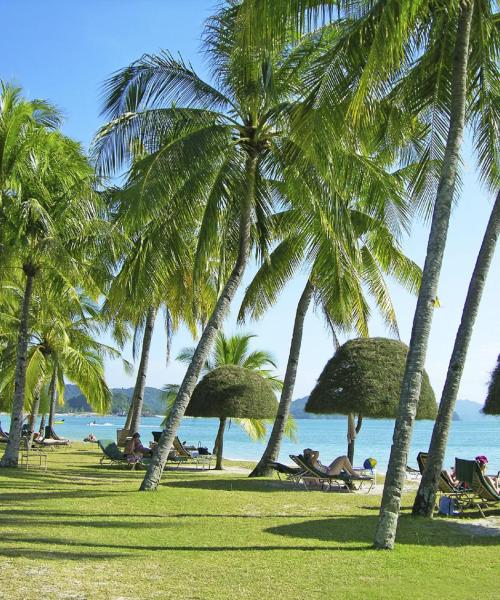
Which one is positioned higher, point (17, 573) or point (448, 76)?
point (448, 76)

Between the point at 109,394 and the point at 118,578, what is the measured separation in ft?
69.6

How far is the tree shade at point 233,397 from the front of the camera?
761 inches

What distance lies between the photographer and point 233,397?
1941cm

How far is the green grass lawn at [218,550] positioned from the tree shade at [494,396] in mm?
1797

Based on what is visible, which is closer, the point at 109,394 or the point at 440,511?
the point at 440,511

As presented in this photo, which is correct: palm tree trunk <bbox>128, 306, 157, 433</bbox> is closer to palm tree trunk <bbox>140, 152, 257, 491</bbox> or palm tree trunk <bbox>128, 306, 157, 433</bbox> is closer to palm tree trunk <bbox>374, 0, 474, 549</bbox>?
palm tree trunk <bbox>140, 152, 257, 491</bbox>

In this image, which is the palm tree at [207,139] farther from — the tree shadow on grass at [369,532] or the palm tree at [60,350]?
the palm tree at [60,350]

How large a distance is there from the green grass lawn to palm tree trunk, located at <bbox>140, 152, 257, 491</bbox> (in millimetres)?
558

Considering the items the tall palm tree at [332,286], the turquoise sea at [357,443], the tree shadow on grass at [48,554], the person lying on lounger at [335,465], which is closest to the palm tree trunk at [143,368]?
the tall palm tree at [332,286]

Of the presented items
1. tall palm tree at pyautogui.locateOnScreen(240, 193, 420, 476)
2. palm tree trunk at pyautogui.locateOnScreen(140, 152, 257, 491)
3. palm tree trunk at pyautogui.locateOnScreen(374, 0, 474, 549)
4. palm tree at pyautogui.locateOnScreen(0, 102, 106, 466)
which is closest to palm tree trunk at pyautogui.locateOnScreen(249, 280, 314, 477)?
tall palm tree at pyautogui.locateOnScreen(240, 193, 420, 476)

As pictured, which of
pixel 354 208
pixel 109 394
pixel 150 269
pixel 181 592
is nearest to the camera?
pixel 181 592

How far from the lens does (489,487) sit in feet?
39.3

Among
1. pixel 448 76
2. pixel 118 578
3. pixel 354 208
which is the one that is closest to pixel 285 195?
pixel 354 208

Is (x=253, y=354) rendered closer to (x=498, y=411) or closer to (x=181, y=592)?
(x=498, y=411)
